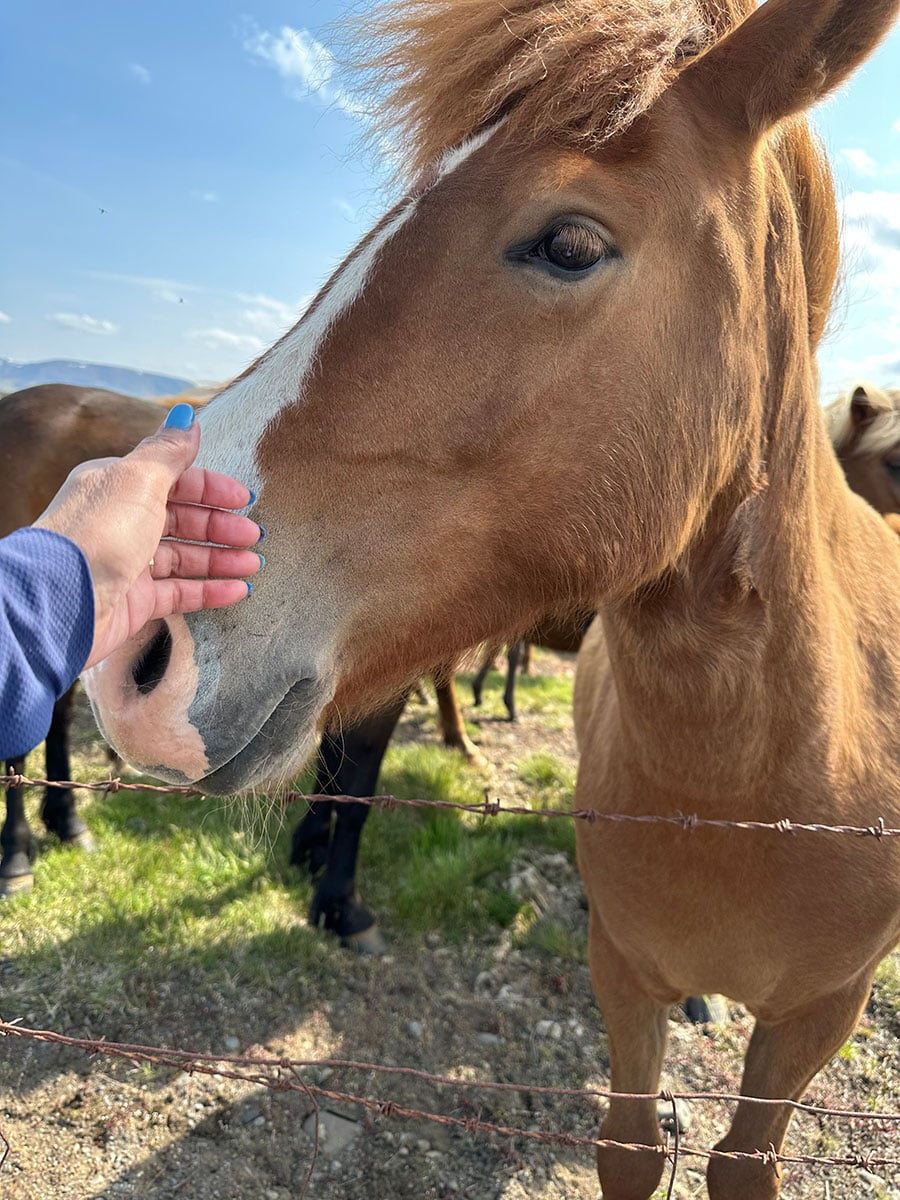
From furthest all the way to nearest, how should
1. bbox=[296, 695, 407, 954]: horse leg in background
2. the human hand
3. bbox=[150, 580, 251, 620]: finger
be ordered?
bbox=[296, 695, 407, 954]: horse leg in background < bbox=[150, 580, 251, 620]: finger < the human hand

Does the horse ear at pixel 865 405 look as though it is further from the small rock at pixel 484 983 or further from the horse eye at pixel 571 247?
the horse eye at pixel 571 247

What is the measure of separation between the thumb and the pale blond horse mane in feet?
12.4

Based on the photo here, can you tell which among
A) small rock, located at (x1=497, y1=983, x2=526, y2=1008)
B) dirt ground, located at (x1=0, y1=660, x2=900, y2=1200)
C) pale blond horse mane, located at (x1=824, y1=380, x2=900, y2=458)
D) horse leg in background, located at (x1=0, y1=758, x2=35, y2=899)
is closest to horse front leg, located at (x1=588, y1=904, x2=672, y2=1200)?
dirt ground, located at (x1=0, y1=660, x2=900, y2=1200)

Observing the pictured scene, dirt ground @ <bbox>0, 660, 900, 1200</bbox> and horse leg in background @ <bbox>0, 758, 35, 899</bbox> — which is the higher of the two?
horse leg in background @ <bbox>0, 758, 35, 899</bbox>

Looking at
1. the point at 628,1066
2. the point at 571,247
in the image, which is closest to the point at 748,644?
the point at 571,247

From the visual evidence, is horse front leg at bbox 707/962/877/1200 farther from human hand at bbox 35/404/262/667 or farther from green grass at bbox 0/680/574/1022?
human hand at bbox 35/404/262/667

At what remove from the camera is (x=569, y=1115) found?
2846mm

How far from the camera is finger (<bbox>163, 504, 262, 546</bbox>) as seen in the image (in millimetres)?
1178

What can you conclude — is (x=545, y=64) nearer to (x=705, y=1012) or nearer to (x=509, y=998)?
(x=509, y=998)

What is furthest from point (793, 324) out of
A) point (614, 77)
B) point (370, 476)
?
point (370, 476)

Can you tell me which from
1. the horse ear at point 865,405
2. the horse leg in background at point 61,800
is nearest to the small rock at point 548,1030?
the horse leg in background at point 61,800

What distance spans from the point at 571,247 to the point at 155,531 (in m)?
0.81

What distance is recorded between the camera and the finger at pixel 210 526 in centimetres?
118

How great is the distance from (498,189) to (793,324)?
0.69 m
